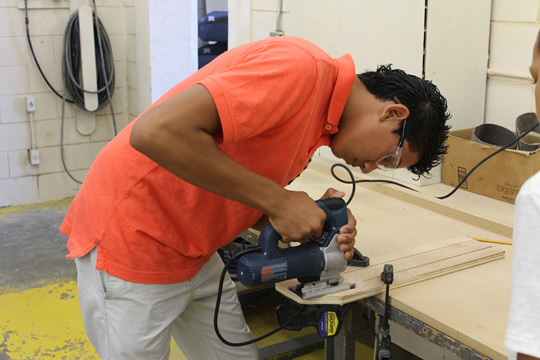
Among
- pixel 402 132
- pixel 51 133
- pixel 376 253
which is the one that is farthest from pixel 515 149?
pixel 51 133

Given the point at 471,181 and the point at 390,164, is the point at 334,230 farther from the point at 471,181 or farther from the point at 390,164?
the point at 471,181

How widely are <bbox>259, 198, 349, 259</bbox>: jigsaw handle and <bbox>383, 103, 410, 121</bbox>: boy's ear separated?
0.24 meters

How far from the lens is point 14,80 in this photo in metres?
4.41

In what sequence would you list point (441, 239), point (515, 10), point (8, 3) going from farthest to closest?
point (8, 3) → point (515, 10) → point (441, 239)

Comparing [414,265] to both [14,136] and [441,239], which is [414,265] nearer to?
[441,239]

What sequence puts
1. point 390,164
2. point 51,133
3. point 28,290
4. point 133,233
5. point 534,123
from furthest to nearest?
point 51,133 < point 28,290 < point 534,123 < point 390,164 < point 133,233

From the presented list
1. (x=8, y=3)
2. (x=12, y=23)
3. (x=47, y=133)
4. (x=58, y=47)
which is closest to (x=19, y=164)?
(x=47, y=133)

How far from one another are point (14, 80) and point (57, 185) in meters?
0.91

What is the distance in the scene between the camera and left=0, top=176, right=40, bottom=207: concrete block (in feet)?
14.9

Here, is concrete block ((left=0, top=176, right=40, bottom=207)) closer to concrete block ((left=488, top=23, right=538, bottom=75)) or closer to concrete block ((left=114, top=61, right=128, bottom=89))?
concrete block ((left=114, top=61, right=128, bottom=89))

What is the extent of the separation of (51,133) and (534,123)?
12.1 ft

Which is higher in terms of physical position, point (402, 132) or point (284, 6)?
point (284, 6)

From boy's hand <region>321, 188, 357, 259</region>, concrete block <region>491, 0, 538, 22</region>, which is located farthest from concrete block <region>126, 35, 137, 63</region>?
boy's hand <region>321, 188, 357, 259</region>

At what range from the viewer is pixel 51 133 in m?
4.63
